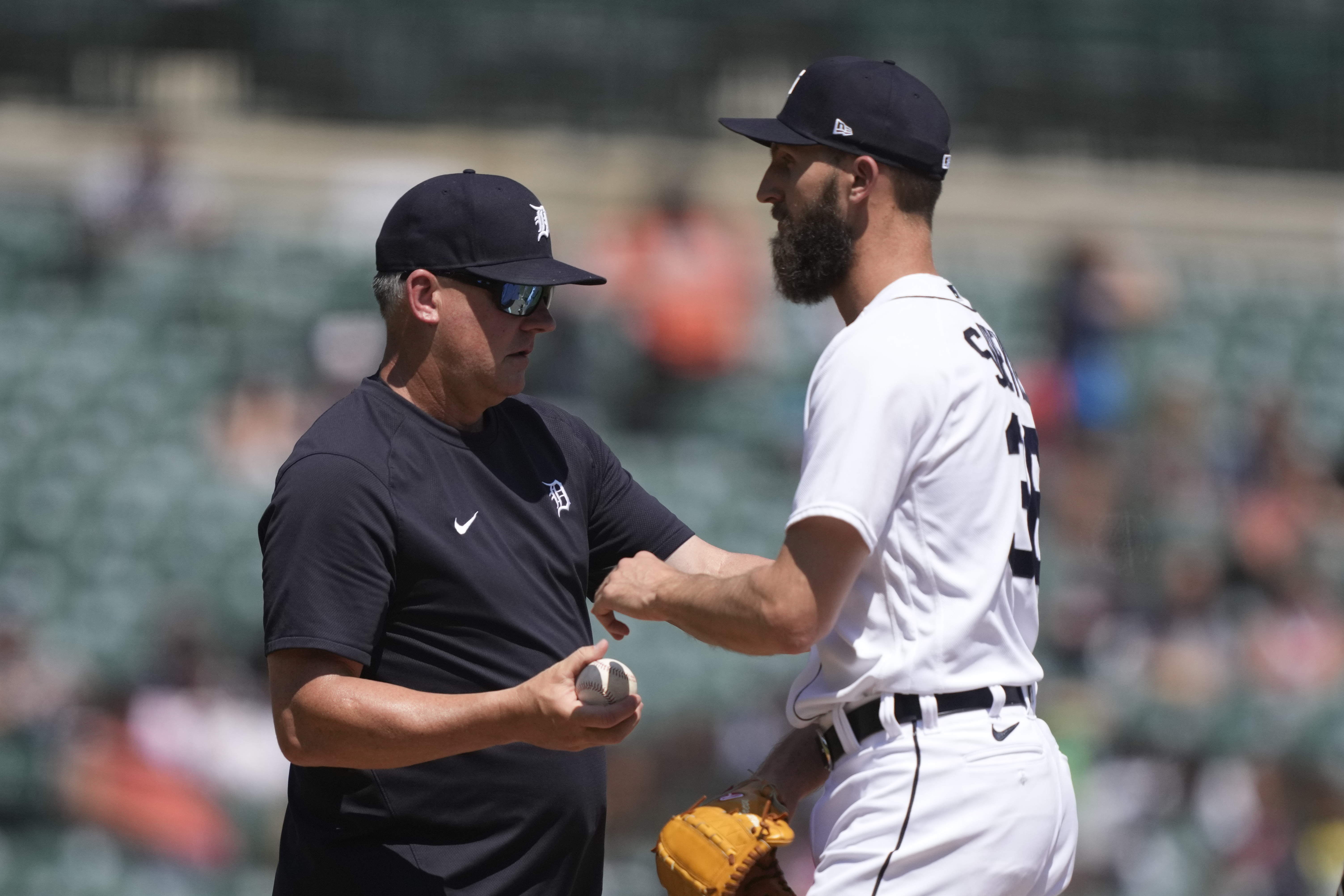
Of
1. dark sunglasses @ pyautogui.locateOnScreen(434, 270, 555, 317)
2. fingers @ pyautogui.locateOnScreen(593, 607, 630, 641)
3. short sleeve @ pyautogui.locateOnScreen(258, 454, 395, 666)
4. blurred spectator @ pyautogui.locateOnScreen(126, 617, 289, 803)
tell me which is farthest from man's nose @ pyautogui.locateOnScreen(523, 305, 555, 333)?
blurred spectator @ pyautogui.locateOnScreen(126, 617, 289, 803)

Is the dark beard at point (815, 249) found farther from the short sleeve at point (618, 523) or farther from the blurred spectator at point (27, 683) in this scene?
the blurred spectator at point (27, 683)

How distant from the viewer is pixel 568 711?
6.91 feet

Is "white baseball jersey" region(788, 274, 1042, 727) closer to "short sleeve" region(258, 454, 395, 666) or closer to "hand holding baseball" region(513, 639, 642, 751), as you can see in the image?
"hand holding baseball" region(513, 639, 642, 751)

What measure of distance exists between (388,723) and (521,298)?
75 centimetres

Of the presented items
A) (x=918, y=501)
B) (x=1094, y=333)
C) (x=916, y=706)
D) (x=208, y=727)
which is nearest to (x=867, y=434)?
(x=918, y=501)

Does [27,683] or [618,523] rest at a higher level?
[618,523]

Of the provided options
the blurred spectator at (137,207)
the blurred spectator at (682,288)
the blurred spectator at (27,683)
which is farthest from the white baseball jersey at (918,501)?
the blurred spectator at (137,207)

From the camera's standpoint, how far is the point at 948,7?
1059 cm

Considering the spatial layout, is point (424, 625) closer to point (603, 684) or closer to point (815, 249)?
point (603, 684)

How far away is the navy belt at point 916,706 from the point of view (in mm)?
2264

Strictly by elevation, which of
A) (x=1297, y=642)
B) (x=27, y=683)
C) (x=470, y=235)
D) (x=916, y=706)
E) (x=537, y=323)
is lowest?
(x=27, y=683)

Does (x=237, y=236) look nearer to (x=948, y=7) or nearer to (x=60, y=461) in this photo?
(x=60, y=461)

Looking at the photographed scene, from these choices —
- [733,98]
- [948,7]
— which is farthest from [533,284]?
[948,7]

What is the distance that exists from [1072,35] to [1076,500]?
460cm
